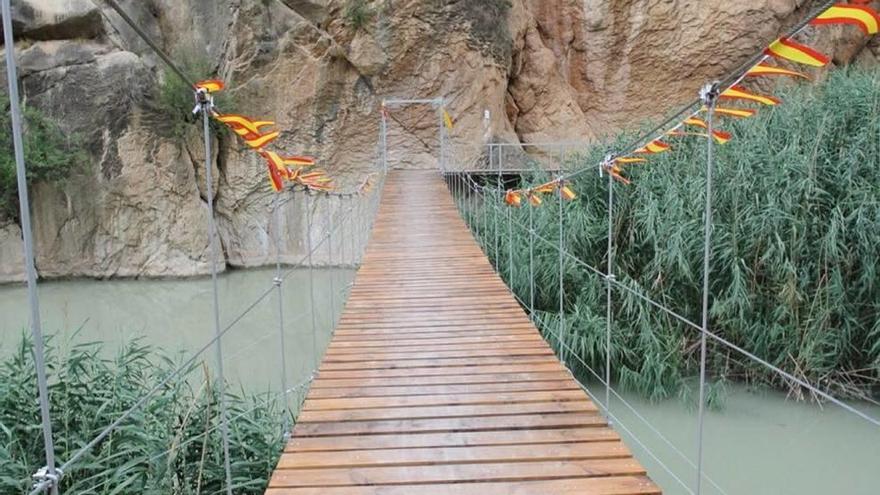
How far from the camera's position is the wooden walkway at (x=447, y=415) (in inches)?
60.3

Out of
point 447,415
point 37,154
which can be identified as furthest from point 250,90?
point 447,415

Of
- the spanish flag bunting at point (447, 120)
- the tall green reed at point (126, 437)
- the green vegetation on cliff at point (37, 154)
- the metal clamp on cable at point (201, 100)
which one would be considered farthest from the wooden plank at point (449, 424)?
the green vegetation on cliff at point (37, 154)

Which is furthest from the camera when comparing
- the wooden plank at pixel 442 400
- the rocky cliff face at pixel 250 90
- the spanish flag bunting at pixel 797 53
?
the rocky cliff face at pixel 250 90

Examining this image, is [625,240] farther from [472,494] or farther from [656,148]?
[472,494]

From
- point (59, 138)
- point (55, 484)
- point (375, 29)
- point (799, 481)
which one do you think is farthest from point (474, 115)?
point (55, 484)

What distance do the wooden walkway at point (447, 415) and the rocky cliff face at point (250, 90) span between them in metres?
6.12

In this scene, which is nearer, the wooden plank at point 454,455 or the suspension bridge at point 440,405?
the suspension bridge at point 440,405

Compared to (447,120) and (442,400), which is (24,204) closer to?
(442,400)

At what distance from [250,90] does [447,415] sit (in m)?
7.73

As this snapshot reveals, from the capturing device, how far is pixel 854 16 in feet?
3.25

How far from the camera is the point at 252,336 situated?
6391 mm

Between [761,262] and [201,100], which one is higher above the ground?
[201,100]

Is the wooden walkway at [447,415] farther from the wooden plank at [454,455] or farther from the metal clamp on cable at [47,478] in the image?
the metal clamp on cable at [47,478]

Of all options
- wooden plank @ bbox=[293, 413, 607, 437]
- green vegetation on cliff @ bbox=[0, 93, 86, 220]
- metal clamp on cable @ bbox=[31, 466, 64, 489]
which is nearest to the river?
wooden plank @ bbox=[293, 413, 607, 437]
